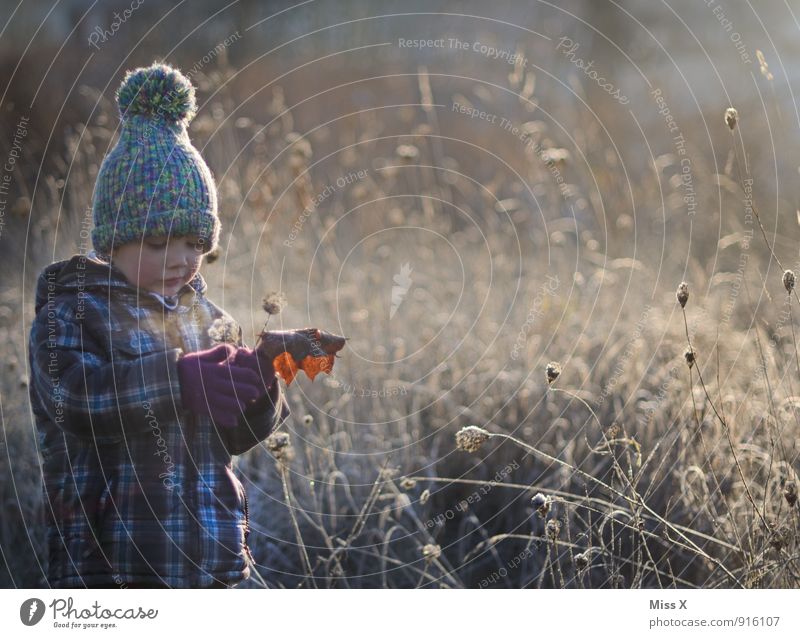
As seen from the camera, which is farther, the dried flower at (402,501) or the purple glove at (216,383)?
the dried flower at (402,501)

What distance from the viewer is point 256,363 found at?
3.90 ft

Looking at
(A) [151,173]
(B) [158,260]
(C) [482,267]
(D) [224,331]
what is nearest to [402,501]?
(D) [224,331]

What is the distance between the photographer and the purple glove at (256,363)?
118cm

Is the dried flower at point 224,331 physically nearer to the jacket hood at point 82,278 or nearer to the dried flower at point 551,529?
the jacket hood at point 82,278

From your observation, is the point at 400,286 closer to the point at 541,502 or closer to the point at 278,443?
the point at 278,443

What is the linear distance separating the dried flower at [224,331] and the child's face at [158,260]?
0.31 feet

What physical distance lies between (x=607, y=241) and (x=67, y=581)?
149cm

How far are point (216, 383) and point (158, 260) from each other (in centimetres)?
20

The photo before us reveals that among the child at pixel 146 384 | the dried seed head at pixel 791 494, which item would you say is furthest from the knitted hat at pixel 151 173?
the dried seed head at pixel 791 494

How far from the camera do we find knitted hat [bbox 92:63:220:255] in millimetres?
1184

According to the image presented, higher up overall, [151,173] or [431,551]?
[151,173]
